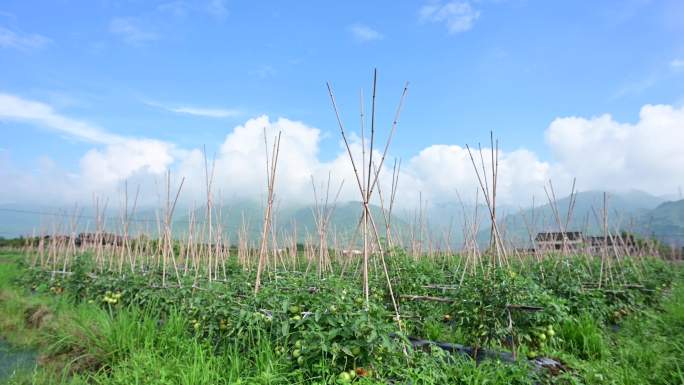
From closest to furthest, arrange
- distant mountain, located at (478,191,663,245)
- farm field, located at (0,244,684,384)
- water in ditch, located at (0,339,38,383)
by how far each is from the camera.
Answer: farm field, located at (0,244,684,384), water in ditch, located at (0,339,38,383), distant mountain, located at (478,191,663,245)

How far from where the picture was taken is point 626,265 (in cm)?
827

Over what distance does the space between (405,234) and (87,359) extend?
25.9 feet

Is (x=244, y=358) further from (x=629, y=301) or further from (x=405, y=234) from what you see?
(x=405, y=234)

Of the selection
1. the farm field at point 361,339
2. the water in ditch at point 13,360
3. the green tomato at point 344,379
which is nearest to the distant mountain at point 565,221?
the farm field at point 361,339

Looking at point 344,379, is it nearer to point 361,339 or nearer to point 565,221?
point 361,339

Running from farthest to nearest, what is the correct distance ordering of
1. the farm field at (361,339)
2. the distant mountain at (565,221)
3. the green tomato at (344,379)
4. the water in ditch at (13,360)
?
1. the distant mountain at (565,221)
2. the water in ditch at (13,360)
3. the farm field at (361,339)
4. the green tomato at (344,379)

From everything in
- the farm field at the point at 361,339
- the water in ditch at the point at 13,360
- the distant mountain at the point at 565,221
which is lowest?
the water in ditch at the point at 13,360

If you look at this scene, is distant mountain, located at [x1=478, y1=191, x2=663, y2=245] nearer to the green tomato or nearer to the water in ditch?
the green tomato

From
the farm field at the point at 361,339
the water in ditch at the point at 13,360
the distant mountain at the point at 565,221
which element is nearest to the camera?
the farm field at the point at 361,339

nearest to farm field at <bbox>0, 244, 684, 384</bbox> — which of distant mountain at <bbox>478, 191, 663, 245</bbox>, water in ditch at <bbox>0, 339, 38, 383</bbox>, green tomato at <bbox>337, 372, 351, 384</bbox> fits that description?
green tomato at <bbox>337, 372, 351, 384</bbox>

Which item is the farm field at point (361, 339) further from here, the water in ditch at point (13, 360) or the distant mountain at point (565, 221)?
the distant mountain at point (565, 221)

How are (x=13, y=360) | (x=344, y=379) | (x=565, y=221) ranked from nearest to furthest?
(x=344, y=379) → (x=13, y=360) → (x=565, y=221)

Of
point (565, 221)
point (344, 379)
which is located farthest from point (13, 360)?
point (565, 221)

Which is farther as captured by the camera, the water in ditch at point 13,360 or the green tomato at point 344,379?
the water in ditch at point 13,360
